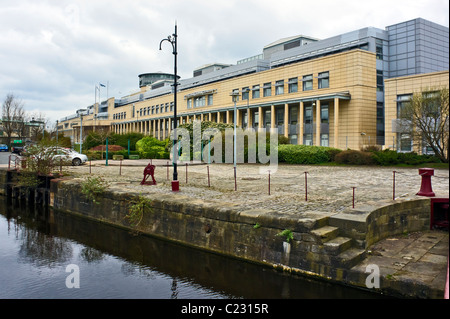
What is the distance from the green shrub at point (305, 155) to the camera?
29859mm

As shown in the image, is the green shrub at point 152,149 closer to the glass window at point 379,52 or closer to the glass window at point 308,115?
the glass window at point 308,115

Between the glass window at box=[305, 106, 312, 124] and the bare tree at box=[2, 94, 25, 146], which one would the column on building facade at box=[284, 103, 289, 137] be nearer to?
the glass window at box=[305, 106, 312, 124]

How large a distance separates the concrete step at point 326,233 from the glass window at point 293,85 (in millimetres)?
41358

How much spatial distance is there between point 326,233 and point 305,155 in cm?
2315

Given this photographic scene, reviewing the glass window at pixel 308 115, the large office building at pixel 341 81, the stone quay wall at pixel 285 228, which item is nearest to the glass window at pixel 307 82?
the large office building at pixel 341 81

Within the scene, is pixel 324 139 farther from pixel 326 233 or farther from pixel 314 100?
pixel 326 233

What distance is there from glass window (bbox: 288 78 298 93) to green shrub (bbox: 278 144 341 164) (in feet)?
59.7

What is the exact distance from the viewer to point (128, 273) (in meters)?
8.57

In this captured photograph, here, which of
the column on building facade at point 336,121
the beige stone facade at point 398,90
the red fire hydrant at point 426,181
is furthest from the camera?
the column on building facade at point 336,121

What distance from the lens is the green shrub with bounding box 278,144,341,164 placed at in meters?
29.9

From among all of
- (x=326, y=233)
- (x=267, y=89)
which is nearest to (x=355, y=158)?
(x=326, y=233)

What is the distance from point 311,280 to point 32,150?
653 inches
